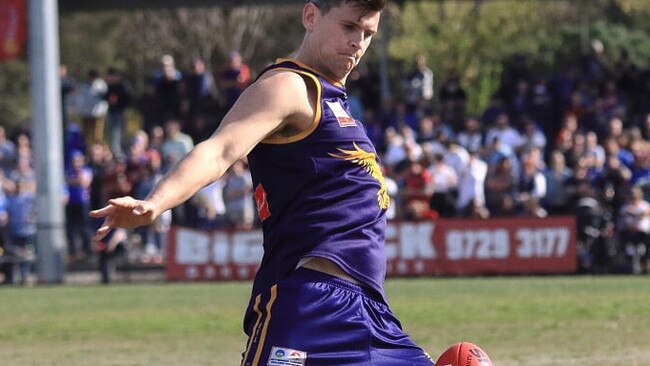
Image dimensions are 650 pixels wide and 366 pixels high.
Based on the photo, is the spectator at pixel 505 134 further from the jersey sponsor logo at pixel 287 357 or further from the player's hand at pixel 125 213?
the player's hand at pixel 125 213

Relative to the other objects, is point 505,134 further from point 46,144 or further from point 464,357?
point 464,357

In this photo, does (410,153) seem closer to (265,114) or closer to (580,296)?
(580,296)

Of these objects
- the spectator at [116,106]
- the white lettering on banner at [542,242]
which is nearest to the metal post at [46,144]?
the spectator at [116,106]

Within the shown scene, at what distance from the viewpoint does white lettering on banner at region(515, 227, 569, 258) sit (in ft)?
64.6

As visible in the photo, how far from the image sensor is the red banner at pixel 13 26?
2431 centimetres

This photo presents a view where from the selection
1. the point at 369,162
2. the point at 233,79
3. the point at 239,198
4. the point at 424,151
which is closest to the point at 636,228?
the point at 424,151

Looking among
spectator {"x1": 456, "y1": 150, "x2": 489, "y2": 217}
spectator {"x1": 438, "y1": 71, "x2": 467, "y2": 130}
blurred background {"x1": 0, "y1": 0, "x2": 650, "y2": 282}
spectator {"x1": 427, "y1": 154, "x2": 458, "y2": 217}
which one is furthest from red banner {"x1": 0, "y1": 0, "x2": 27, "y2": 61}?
spectator {"x1": 456, "y1": 150, "x2": 489, "y2": 217}

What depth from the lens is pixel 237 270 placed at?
2061 cm

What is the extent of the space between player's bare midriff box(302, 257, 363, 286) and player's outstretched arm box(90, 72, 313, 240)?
0.53 meters

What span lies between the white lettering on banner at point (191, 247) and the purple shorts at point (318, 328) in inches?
630

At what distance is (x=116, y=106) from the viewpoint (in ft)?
87.1

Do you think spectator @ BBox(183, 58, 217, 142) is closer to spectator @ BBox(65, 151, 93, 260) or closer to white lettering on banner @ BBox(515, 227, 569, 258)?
spectator @ BBox(65, 151, 93, 260)

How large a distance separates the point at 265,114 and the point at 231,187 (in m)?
16.8

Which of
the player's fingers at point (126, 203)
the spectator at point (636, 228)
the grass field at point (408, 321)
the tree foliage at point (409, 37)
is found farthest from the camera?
the tree foliage at point (409, 37)
